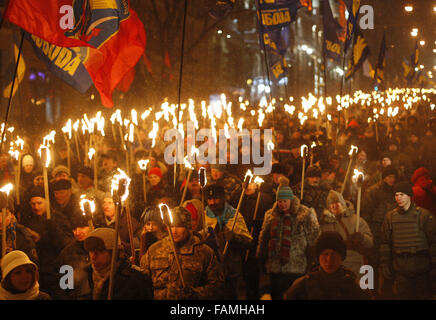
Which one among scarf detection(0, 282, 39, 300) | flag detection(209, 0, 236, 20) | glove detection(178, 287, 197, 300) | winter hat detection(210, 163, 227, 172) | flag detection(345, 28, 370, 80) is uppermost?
flag detection(345, 28, 370, 80)

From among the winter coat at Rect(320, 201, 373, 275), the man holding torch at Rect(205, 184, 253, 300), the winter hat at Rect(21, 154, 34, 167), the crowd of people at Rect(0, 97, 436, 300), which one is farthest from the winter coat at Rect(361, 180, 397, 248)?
the winter hat at Rect(21, 154, 34, 167)

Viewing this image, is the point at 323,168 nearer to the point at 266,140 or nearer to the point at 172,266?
the point at 266,140

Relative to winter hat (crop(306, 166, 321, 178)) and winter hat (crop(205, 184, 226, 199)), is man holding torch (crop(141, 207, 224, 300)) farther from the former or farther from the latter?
winter hat (crop(306, 166, 321, 178))

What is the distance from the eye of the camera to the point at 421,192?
21.0ft

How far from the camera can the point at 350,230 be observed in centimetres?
514

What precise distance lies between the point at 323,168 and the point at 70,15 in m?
4.08

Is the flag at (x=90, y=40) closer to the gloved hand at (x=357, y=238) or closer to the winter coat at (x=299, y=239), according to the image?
the winter coat at (x=299, y=239)

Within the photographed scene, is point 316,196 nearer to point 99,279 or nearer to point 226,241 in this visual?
point 226,241

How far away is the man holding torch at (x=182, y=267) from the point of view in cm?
403

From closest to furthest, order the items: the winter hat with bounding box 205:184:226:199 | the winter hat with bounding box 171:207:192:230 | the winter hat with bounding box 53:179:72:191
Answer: the winter hat with bounding box 171:207:192:230
the winter hat with bounding box 205:184:226:199
the winter hat with bounding box 53:179:72:191

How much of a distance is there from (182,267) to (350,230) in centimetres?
202

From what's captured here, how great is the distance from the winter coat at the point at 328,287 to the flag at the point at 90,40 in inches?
139

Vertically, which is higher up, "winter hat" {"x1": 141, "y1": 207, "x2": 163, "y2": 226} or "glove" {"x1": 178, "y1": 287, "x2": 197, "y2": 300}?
"winter hat" {"x1": 141, "y1": 207, "x2": 163, "y2": 226}

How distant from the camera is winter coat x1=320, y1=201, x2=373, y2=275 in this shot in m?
4.96
